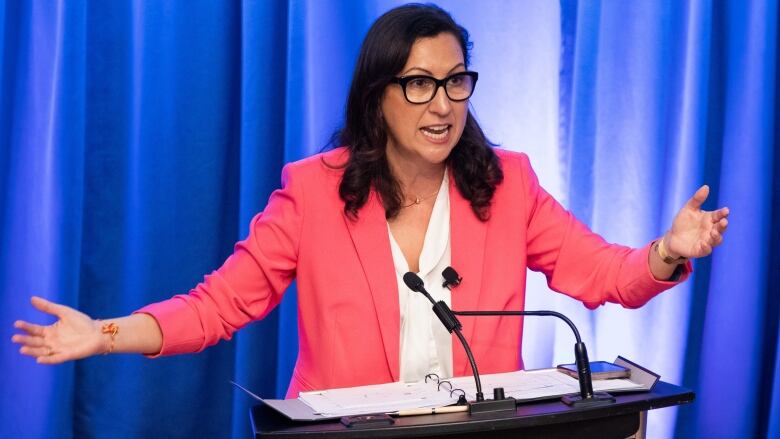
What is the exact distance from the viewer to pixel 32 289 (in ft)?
10.9

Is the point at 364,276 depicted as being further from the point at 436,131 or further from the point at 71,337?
the point at 71,337

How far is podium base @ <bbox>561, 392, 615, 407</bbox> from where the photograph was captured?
1.74 metres

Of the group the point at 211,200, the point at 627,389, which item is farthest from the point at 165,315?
the point at 211,200

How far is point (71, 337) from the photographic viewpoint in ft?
6.61

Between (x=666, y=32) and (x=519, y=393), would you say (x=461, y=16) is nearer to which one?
(x=666, y=32)

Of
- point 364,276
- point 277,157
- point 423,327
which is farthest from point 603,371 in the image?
point 277,157

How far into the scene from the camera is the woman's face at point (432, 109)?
246cm

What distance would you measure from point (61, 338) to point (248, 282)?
0.54 meters

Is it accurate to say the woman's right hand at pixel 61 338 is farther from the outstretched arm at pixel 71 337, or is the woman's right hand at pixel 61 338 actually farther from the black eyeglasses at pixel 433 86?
the black eyeglasses at pixel 433 86

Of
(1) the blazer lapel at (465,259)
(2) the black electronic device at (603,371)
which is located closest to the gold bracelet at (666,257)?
(2) the black electronic device at (603,371)

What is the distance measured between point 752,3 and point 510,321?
6.16ft

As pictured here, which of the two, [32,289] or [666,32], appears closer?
[32,289]

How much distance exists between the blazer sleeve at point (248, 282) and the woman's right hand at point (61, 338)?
22 cm

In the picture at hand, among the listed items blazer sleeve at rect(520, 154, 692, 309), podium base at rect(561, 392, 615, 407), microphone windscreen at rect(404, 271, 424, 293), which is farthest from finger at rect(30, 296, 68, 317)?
blazer sleeve at rect(520, 154, 692, 309)
